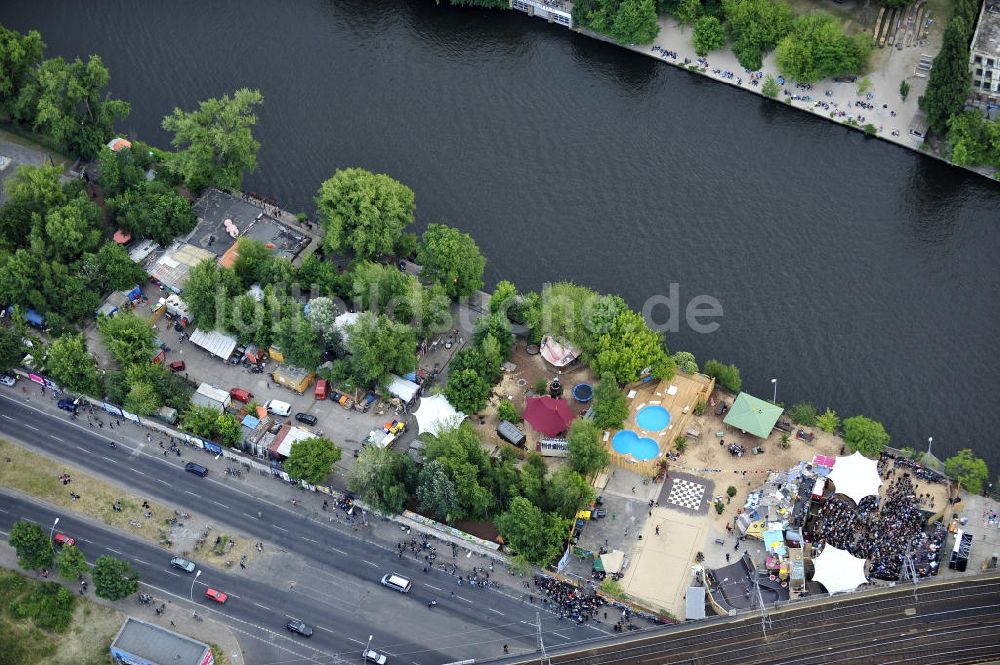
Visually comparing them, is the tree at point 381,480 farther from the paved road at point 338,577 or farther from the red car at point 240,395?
the red car at point 240,395

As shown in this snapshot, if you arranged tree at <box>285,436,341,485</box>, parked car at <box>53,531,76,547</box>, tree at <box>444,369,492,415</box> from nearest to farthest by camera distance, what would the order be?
parked car at <box>53,531,76,547</box>
tree at <box>285,436,341,485</box>
tree at <box>444,369,492,415</box>

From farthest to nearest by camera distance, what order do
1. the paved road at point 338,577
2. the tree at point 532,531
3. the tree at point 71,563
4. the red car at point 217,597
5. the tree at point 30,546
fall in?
the tree at point 30,546, the tree at point 71,563, the red car at point 217,597, the tree at point 532,531, the paved road at point 338,577

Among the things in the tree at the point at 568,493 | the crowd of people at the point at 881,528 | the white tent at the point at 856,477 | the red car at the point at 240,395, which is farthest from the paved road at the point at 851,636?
Result: the red car at the point at 240,395

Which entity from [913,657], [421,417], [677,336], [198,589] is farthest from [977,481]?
[198,589]

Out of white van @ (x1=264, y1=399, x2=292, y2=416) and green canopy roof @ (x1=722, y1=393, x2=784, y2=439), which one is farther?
white van @ (x1=264, y1=399, x2=292, y2=416)

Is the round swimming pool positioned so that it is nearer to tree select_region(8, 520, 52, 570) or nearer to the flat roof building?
the flat roof building

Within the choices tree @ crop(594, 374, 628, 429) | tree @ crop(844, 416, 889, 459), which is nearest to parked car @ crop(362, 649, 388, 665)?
tree @ crop(594, 374, 628, 429)
